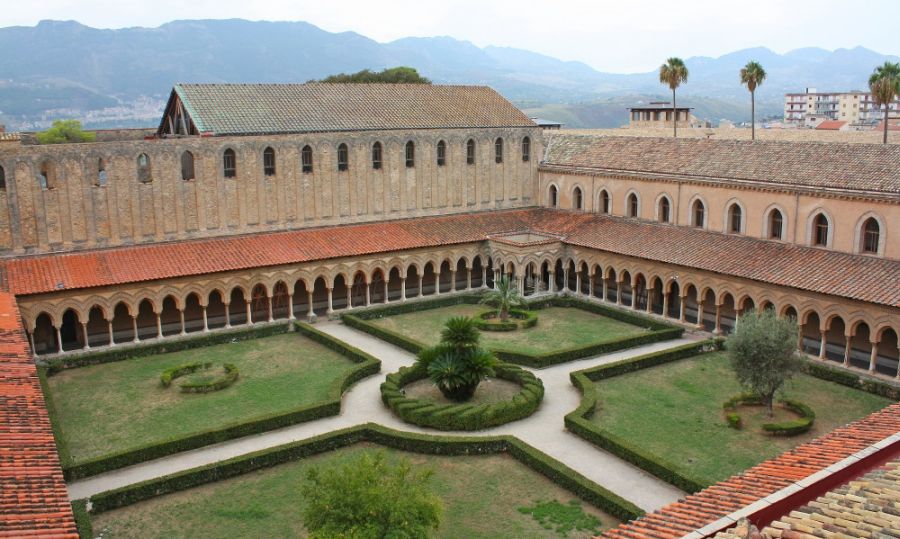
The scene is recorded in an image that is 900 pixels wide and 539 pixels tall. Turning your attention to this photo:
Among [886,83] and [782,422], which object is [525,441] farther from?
[886,83]

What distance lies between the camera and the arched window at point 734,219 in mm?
36031

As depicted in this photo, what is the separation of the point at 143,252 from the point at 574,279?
22785mm

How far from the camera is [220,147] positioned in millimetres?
37875

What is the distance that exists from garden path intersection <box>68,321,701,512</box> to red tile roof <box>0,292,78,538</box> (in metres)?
3.80

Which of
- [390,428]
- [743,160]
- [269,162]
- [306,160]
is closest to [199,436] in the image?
[390,428]

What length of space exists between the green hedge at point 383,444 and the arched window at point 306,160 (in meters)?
19.8

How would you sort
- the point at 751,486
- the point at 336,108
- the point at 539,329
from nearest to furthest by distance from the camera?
the point at 751,486
the point at 539,329
the point at 336,108

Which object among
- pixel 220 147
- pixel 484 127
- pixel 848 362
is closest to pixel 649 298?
pixel 848 362

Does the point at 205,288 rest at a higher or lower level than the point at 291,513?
higher

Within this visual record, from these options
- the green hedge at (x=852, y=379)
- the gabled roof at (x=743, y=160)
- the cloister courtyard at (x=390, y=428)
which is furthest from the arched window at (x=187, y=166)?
the green hedge at (x=852, y=379)

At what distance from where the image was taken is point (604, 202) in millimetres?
43562

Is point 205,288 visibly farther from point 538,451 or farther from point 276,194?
point 538,451

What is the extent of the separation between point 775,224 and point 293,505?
81.3 feet

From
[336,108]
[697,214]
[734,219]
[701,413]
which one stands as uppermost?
[336,108]
